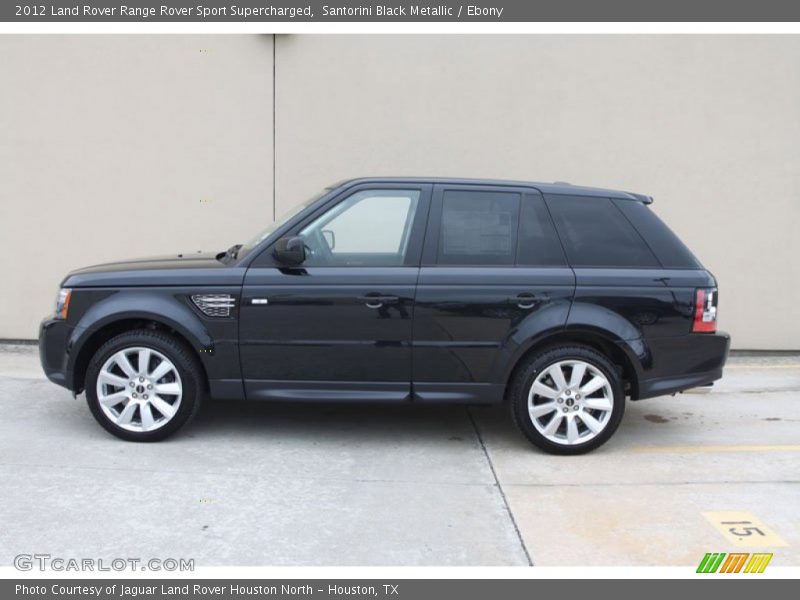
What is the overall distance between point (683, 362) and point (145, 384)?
3.56 metres

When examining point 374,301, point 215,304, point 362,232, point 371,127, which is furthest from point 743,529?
point 371,127

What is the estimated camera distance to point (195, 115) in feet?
25.7

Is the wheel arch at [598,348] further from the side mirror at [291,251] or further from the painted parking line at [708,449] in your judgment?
the side mirror at [291,251]

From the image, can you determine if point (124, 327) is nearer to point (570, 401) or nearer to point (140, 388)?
point (140, 388)

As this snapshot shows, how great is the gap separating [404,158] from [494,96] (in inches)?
41.9

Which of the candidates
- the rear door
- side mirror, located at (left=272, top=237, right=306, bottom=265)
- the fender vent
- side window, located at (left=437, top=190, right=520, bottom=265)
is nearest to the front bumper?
the fender vent

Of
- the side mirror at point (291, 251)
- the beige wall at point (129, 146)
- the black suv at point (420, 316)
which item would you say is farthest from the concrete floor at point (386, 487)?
the beige wall at point (129, 146)

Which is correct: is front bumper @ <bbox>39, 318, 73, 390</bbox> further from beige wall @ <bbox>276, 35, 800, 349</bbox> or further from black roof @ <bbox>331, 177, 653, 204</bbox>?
beige wall @ <bbox>276, 35, 800, 349</bbox>

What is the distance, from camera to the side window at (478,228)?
526 cm

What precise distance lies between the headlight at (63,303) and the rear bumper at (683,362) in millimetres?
3854

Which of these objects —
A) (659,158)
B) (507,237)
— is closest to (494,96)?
(659,158)

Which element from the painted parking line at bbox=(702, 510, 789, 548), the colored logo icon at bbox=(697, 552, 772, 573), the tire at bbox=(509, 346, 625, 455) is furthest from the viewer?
the tire at bbox=(509, 346, 625, 455)

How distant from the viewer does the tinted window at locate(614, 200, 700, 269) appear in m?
5.31

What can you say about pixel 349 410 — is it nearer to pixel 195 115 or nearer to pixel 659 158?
pixel 195 115
